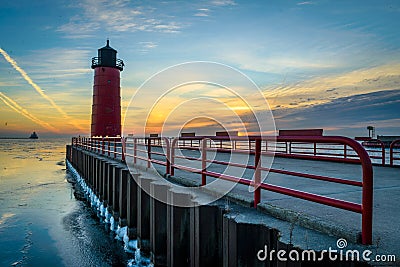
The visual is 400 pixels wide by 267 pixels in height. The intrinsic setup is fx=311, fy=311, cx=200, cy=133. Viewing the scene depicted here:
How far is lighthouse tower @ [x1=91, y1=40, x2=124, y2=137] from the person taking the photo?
26.3 m

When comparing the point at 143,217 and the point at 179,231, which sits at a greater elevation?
the point at 179,231

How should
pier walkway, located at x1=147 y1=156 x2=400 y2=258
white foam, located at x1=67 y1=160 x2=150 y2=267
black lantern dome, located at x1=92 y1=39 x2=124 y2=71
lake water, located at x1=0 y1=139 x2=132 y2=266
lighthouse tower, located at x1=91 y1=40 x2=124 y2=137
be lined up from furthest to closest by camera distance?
black lantern dome, located at x1=92 y1=39 x2=124 y2=71 → lighthouse tower, located at x1=91 y1=40 x2=124 y2=137 → lake water, located at x1=0 y1=139 x2=132 y2=266 → white foam, located at x1=67 y1=160 x2=150 y2=267 → pier walkway, located at x1=147 y1=156 x2=400 y2=258

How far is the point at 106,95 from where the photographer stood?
2639 centimetres

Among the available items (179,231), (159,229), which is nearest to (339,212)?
(179,231)

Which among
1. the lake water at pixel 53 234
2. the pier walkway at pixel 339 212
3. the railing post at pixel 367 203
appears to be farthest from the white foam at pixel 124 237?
the railing post at pixel 367 203

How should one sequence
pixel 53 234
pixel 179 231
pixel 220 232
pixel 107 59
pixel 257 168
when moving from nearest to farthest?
1. pixel 257 168
2. pixel 220 232
3. pixel 179 231
4. pixel 53 234
5. pixel 107 59

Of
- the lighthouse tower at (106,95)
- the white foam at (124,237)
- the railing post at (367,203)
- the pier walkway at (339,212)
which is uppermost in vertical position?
the lighthouse tower at (106,95)

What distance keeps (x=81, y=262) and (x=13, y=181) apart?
17.8m

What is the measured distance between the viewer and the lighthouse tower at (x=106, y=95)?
26.3m

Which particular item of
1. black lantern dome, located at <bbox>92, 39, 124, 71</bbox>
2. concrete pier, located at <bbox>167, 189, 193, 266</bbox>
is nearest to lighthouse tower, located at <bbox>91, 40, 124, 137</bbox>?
black lantern dome, located at <bbox>92, 39, 124, 71</bbox>

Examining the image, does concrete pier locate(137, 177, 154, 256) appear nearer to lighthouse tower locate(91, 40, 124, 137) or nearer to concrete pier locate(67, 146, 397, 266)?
concrete pier locate(67, 146, 397, 266)

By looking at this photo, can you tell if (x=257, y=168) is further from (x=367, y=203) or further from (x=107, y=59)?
(x=107, y=59)

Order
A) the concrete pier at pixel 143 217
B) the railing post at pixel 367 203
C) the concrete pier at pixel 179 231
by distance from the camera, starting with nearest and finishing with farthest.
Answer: the railing post at pixel 367 203 < the concrete pier at pixel 179 231 < the concrete pier at pixel 143 217

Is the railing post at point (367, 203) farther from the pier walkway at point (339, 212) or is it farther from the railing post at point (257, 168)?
the railing post at point (257, 168)
